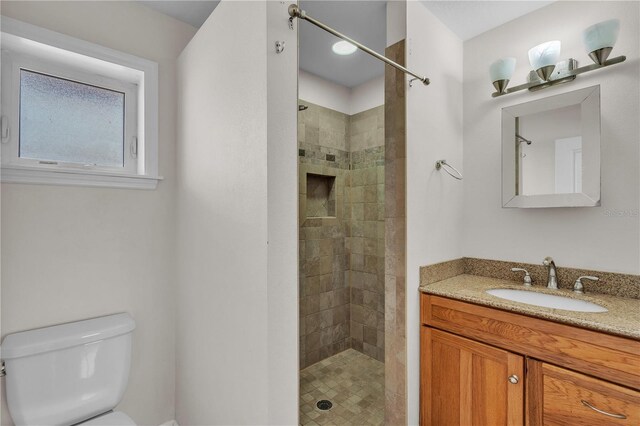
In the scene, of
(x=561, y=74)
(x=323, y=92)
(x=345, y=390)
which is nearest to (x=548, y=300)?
(x=561, y=74)

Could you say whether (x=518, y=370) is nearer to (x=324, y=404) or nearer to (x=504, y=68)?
(x=324, y=404)

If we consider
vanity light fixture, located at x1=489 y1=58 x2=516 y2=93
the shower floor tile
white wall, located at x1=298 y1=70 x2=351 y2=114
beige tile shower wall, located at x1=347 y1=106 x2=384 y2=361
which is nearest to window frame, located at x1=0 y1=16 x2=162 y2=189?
white wall, located at x1=298 y1=70 x2=351 y2=114

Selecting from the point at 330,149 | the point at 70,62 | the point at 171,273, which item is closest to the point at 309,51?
the point at 330,149

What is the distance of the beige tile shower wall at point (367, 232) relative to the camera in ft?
8.36

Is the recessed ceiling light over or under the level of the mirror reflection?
over

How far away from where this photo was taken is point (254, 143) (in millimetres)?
1058

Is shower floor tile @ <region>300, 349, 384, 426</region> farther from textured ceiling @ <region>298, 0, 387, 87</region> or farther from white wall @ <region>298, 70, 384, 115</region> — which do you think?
textured ceiling @ <region>298, 0, 387, 87</region>

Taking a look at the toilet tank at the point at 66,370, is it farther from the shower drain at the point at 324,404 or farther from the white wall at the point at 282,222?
the shower drain at the point at 324,404

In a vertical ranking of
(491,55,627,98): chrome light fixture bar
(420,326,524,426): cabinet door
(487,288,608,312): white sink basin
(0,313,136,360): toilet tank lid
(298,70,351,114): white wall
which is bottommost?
(420,326,524,426): cabinet door

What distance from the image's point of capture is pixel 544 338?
1.20m

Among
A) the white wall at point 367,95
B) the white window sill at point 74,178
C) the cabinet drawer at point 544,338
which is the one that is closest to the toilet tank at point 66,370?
the white window sill at point 74,178

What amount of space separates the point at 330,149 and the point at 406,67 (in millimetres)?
1171

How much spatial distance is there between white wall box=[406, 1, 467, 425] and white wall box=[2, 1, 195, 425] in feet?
4.72

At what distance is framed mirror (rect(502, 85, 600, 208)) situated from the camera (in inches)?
57.2
